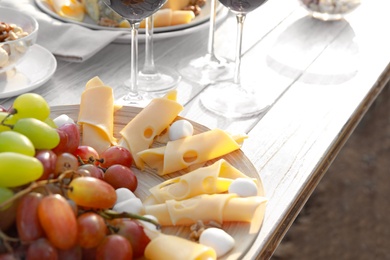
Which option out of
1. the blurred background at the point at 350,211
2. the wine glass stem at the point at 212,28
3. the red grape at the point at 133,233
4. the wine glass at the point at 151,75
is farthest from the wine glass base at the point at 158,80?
the blurred background at the point at 350,211

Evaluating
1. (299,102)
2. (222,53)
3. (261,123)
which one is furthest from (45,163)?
(222,53)

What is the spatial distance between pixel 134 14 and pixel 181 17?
0.31 m

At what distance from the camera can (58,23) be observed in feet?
4.65

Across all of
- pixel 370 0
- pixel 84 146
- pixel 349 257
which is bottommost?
pixel 349 257

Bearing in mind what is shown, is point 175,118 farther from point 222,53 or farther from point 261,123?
point 222,53

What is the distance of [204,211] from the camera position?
85cm

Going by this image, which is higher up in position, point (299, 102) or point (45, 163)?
point (45, 163)

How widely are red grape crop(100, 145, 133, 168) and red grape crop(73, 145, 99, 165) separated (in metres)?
0.01

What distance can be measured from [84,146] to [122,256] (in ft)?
0.83

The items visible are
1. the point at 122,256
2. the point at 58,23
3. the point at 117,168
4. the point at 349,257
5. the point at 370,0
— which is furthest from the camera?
the point at 349,257

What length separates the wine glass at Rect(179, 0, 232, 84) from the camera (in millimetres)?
1346

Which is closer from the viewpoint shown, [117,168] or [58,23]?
[117,168]

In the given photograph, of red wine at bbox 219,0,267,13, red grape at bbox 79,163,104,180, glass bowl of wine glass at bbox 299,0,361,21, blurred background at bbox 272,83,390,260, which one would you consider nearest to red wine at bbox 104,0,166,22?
red wine at bbox 219,0,267,13

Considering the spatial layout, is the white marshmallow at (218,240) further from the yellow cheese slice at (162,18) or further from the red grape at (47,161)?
the yellow cheese slice at (162,18)
